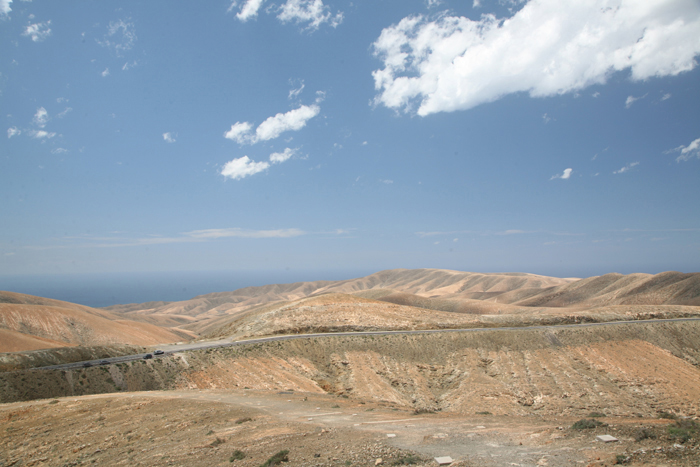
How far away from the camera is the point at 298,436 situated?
540 inches

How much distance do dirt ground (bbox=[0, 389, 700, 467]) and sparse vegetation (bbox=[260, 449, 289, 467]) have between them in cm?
29

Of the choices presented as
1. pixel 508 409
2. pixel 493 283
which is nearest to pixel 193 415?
pixel 508 409

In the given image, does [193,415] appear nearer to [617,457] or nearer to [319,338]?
[617,457]

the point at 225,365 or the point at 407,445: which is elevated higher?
the point at 407,445

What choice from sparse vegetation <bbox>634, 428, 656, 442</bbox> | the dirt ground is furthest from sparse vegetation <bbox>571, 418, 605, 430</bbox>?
sparse vegetation <bbox>634, 428, 656, 442</bbox>

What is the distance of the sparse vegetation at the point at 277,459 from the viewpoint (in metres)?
10.7

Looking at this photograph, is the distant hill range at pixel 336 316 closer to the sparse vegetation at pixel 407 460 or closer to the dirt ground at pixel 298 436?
the dirt ground at pixel 298 436

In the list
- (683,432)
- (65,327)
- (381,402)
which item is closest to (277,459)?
(683,432)

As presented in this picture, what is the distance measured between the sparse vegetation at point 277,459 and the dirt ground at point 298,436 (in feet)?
0.94

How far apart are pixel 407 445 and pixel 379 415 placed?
695 cm

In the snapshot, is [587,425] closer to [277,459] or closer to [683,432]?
[683,432]

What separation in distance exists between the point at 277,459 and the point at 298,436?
291 centimetres

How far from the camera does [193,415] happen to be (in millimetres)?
18047

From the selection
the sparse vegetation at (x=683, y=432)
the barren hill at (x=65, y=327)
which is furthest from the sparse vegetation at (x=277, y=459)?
the barren hill at (x=65, y=327)
